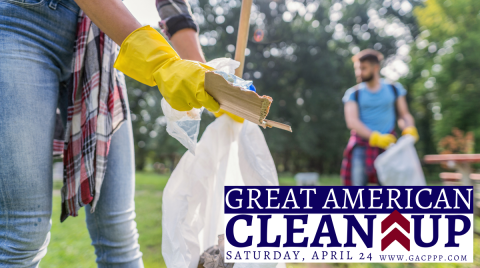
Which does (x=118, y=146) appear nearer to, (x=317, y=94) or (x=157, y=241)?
(x=157, y=241)

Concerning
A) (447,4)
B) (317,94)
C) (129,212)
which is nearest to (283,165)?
(317,94)

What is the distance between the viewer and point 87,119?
903mm

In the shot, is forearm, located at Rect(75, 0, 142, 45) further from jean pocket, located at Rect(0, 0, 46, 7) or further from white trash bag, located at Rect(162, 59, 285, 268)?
white trash bag, located at Rect(162, 59, 285, 268)

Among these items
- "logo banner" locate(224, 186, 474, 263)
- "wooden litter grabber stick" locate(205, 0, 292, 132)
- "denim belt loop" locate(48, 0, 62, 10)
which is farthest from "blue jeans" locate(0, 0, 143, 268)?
"logo banner" locate(224, 186, 474, 263)

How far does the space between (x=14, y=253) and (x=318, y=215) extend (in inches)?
49.6

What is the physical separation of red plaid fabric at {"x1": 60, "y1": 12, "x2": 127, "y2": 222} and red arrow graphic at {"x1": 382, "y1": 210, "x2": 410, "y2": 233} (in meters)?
1.53

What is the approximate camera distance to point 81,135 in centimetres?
92

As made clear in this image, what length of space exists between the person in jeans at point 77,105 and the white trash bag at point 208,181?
0.16 m

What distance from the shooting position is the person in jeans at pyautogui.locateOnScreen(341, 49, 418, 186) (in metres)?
2.57

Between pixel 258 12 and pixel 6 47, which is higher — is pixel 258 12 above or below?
above

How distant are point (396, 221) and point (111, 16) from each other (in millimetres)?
1772

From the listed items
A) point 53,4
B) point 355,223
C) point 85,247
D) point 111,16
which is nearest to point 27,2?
point 53,4

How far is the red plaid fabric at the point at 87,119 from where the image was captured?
2.92ft

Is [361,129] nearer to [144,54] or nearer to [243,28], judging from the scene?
[243,28]
